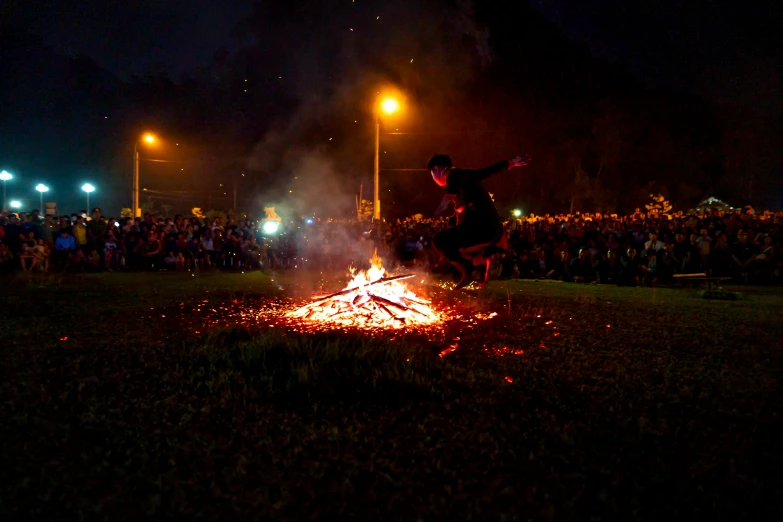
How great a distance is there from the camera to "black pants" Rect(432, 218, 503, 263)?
7.23 m

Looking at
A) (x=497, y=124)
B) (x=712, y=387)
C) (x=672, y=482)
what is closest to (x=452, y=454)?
(x=672, y=482)

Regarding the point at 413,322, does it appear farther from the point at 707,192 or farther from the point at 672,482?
the point at 707,192

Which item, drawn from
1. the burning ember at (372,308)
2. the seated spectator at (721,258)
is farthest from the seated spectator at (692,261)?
the burning ember at (372,308)

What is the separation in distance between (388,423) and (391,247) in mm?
13923

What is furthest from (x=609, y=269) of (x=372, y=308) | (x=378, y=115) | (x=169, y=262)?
(x=169, y=262)

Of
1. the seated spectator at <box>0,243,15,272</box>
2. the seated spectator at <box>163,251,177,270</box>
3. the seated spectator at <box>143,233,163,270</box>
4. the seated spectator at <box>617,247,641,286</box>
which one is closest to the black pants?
the seated spectator at <box>617,247,641,286</box>

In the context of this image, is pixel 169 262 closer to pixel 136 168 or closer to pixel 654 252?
pixel 136 168

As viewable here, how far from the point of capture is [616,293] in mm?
11969

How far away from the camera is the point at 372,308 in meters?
8.52

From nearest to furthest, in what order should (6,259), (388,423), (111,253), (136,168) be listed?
(388,423), (6,259), (111,253), (136,168)

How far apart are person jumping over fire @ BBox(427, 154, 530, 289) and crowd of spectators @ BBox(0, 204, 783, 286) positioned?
598 cm

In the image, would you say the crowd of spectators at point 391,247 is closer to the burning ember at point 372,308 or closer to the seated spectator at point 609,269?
the seated spectator at point 609,269

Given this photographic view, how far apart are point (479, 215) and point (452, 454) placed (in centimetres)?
438

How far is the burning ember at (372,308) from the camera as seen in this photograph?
783 centimetres
